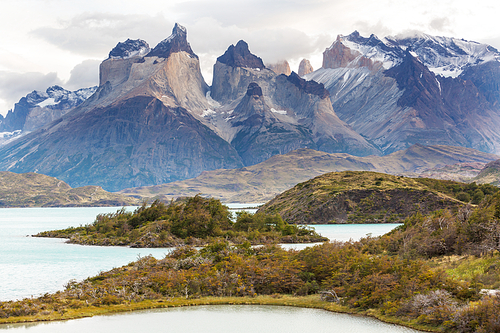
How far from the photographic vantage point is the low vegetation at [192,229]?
81.2 m

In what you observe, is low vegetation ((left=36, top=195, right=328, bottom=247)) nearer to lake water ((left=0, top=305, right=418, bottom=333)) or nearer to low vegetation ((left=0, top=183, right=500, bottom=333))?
low vegetation ((left=0, top=183, right=500, bottom=333))

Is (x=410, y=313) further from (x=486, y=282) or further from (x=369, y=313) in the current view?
(x=486, y=282)

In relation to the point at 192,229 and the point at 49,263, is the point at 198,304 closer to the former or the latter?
the point at 49,263

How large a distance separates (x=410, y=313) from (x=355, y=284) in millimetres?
5895

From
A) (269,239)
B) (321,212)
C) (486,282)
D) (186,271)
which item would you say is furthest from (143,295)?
(321,212)

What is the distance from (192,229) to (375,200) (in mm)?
64343

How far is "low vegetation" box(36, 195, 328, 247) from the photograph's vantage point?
3196 inches

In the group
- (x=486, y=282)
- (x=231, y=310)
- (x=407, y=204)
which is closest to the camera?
(x=486, y=282)

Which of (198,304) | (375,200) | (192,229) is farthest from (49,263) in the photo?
(375,200)

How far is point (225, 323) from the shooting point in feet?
103

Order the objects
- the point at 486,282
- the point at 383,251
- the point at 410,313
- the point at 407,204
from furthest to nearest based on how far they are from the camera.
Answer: the point at 407,204 < the point at 383,251 < the point at 486,282 < the point at 410,313

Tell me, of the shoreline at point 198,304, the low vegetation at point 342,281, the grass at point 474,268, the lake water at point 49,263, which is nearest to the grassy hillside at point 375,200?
the lake water at point 49,263

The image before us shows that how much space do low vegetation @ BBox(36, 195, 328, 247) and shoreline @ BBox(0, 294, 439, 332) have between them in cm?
3828

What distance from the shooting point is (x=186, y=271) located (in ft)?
142
